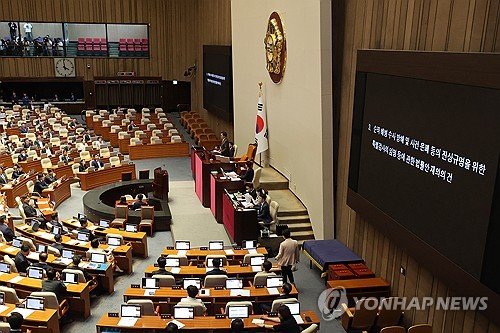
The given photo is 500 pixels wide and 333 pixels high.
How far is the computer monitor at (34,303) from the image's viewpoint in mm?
8289

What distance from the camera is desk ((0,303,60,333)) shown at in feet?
26.1

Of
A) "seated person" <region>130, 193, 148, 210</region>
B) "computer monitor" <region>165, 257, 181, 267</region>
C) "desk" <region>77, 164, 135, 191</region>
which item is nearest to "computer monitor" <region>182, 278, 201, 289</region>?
"computer monitor" <region>165, 257, 181, 267</region>

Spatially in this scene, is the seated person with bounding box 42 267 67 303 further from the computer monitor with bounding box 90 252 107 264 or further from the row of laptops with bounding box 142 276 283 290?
the computer monitor with bounding box 90 252 107 264

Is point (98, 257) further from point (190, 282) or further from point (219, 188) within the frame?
point (219, 188)

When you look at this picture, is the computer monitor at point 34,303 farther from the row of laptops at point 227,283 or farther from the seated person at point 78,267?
the row of laptops at point 227,283

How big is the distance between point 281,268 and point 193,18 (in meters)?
23.8

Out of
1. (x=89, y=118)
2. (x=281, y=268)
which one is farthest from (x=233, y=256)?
(x=89, y=118)

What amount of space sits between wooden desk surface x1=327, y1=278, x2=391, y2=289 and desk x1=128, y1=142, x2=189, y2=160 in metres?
14.0

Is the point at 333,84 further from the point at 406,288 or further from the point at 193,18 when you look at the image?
the point at 193,18

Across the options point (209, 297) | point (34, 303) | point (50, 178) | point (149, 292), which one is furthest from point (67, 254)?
point (50, 178)

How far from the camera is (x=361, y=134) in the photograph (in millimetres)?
10008

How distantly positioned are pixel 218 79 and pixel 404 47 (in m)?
15.0

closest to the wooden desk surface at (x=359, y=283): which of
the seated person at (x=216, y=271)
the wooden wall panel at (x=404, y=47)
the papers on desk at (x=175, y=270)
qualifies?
the wooden wall panel at (x=404, y=47)

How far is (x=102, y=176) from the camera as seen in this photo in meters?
18.2
